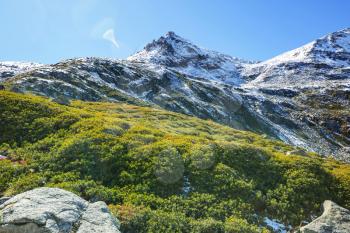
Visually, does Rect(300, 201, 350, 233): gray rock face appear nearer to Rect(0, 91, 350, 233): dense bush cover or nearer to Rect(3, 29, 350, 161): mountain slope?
Rect(0, 91, 350, 233): dense bush cover

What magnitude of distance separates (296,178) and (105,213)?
53.2 feet

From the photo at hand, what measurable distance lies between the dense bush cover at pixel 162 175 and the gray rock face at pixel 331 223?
1770 millimetres

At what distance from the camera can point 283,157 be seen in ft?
113

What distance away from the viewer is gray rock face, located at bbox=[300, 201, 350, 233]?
23391 mm

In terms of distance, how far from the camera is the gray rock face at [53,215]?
18.6 metres

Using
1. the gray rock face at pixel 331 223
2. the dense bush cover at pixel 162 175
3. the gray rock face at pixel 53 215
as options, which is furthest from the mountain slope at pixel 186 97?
the gray rock face at pixel 331 223

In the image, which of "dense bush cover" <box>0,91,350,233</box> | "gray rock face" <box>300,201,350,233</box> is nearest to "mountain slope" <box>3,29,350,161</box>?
"dense bush cover" <box>0,91,350,233</box>

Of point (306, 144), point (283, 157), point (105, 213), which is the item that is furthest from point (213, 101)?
point (105, 213)

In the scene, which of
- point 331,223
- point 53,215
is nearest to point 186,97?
point 331,223

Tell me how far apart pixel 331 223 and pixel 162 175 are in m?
11.3

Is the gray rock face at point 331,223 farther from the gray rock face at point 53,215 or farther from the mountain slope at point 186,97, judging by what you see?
the mountain slope at point 186,97

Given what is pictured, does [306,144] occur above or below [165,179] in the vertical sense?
above

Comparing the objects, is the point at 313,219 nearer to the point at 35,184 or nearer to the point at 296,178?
the point at 296,178

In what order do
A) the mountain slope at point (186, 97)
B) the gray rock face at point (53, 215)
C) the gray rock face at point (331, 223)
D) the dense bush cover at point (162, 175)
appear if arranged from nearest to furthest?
the gray rock face at point (53, 215) → the gray rock face at point (331, 223) → the dense bush cover at point (162, 175) → the mountain slope at point (186, 97)
